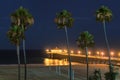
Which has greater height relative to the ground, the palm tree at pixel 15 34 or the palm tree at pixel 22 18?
the palm tree at pixel 22 18

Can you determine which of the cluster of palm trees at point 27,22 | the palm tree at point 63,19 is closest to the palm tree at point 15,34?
the cluster of palm trees at point 27,22

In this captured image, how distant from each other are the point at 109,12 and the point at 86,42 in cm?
809

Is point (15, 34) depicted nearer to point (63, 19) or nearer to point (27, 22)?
point (27, 22)

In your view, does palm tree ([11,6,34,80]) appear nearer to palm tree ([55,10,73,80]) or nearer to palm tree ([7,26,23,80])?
palm tree ([7,26,23,80])

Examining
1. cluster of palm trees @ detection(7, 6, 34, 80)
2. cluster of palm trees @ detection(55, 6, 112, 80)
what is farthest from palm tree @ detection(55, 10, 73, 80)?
cluster of palm trees @ detection(7, 6, 34, 80)

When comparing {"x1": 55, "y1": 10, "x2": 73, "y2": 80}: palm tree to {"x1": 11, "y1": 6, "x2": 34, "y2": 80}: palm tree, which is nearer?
{"x1": 11, "y1": 6, "x2": 34, "y2": 80}: palm tree

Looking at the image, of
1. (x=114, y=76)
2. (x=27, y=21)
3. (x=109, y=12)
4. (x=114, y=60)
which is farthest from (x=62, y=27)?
(x=114, y=60)

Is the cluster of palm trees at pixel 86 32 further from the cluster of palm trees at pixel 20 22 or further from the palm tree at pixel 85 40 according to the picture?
the cluster of palm trees at pixel 20 22

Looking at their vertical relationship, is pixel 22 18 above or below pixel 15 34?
above

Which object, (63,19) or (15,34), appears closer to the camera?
(15,34)

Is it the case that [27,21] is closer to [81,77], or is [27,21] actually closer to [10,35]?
[10,35]

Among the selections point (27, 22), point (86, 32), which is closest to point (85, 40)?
point (86, 32)

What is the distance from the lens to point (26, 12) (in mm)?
72875

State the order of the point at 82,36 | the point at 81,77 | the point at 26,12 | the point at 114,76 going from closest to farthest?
1. the point at 114,76
2. the point at 26,12
3. the point at 82,36
4. the point at 81,77
